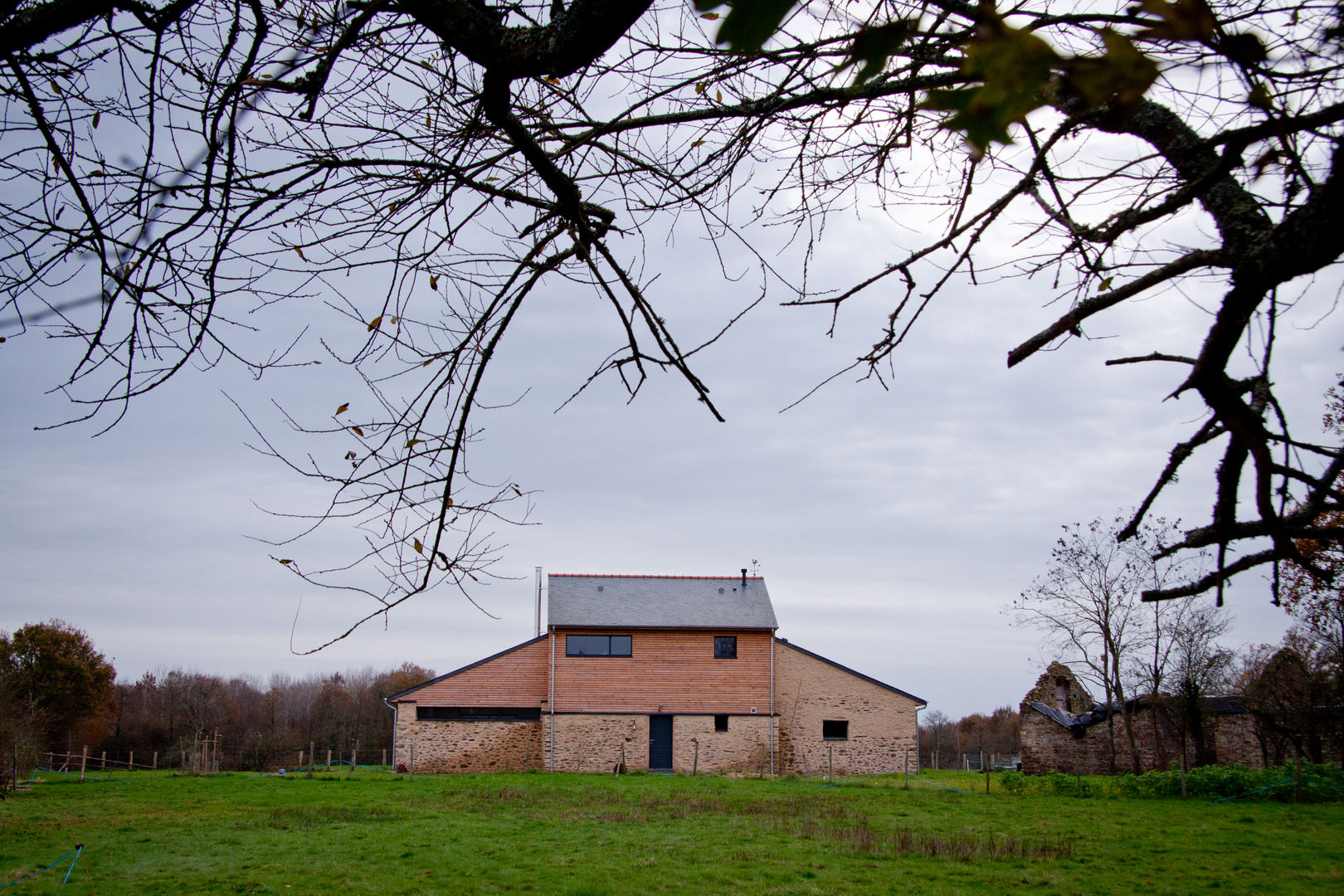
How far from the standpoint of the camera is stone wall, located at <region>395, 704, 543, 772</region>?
2694 centimetres

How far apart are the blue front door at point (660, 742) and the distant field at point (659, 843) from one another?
298 inches

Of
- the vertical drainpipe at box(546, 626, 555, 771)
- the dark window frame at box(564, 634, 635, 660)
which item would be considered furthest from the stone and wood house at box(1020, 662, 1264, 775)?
the vertical drainpipe at box(546, 626, 555, 771)

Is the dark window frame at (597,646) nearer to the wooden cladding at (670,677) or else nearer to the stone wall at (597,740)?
the wooden cladding at (670,677)

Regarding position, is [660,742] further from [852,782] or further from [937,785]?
[937,785]

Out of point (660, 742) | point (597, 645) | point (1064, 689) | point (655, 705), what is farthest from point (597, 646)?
point (1064, 689)

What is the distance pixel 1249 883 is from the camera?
377 inches

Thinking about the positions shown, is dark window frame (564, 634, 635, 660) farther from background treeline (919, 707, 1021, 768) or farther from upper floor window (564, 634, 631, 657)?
background treeline (919, 707, 1021, 768)

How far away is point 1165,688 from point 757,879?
19279mm

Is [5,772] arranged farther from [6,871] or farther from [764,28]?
[764,28]

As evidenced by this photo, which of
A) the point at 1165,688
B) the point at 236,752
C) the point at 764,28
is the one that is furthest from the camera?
the point at 236,752

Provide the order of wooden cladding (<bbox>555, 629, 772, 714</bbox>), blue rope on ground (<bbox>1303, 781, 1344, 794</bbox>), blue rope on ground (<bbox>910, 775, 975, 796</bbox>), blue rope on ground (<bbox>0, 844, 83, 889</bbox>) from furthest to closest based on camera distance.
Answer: wooden cladding (<bbox>555, 629, 772, 714</bbox>) < blue rope on ground (<bbox>910, 775, 975, 796</bbox>) < blue rope on ground (<bbox>1303, 781, 1344, 794</bbox>) < blue rope on ground (<bbox>0, 844, 83, 889</bbox>)

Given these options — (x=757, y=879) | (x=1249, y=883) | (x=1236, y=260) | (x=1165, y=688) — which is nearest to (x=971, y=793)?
(x=1165, y=688)

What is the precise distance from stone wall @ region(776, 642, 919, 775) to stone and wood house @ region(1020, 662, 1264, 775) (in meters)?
3.98

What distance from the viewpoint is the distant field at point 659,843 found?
9.42 m
